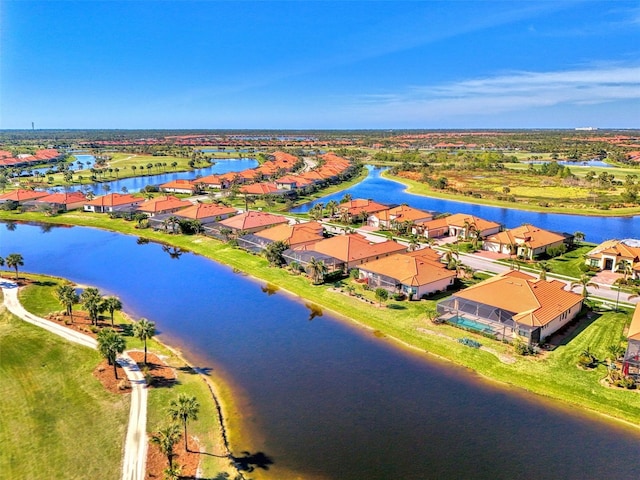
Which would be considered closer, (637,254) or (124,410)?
(124,410)

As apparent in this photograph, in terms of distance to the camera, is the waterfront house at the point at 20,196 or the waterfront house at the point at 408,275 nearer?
the waterfront house at the point at 408,275

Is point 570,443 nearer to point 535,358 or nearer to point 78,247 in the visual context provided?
point 535,358

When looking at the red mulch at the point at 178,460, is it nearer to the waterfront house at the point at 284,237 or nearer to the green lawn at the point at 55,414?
the green lawn at the point at 55,414

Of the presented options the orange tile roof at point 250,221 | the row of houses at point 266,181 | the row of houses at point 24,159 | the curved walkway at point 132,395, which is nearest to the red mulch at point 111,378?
the curved walkway at point 132,395

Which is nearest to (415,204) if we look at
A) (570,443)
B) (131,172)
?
(570,443)

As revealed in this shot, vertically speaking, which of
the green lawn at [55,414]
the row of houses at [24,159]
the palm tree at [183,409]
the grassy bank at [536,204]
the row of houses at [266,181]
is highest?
the row of houses at [24,159]

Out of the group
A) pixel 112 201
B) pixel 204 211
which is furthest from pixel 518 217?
pixel 112 201
